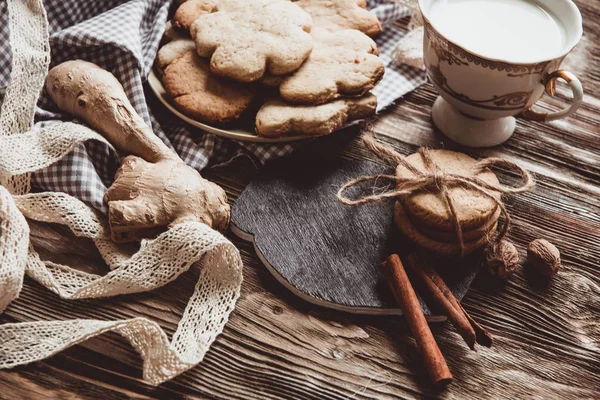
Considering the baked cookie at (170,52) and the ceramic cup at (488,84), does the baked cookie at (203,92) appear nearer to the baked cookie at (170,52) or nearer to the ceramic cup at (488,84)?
the baked cookie at (170,52)

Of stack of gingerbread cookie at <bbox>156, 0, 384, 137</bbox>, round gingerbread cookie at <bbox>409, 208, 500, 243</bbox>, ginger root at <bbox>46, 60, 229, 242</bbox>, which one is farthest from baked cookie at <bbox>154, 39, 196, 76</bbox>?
round gingerbread cookie at <bbox>409, 208, 500, 243</bbox>

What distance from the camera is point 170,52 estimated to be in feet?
3.86

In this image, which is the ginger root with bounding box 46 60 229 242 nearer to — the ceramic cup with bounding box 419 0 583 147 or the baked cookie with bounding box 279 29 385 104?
the baked cookie with bounding box 279 29 385 104

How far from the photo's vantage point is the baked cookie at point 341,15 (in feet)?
4.07

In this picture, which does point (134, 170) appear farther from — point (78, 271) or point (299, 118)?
point (299, 118)

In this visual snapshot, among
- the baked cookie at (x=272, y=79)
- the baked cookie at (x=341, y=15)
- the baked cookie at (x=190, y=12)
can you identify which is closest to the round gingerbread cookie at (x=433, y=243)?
the baked cookie at (x=272, y=79)

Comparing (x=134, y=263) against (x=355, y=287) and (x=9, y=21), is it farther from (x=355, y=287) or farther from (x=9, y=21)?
(x=9, y=21)

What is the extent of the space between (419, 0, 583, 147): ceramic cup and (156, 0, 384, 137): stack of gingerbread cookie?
0.41 ft

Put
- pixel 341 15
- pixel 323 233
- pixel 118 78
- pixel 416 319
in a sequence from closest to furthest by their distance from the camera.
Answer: pixel 416 319
pixel 323 233
pixel 118 78
pixel 341 15

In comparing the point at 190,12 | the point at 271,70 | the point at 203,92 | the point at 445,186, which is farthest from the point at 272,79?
the point at 445,186

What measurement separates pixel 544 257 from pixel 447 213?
0.66 ft

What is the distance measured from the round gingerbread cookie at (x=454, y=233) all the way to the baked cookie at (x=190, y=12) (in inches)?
23.4

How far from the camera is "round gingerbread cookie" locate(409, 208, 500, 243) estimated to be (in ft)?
3.14

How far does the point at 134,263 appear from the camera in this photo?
920mm
